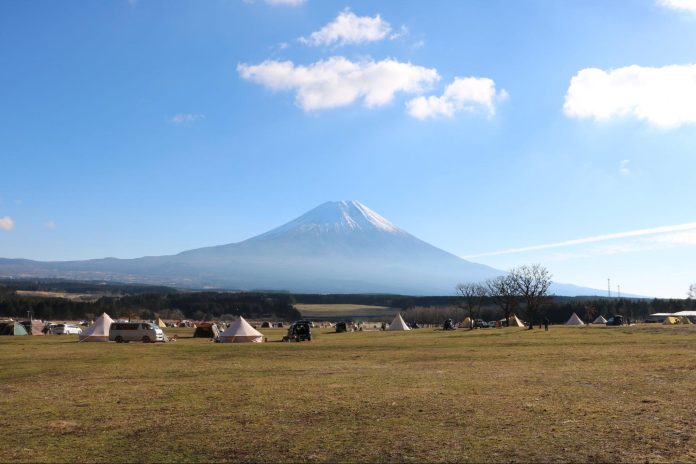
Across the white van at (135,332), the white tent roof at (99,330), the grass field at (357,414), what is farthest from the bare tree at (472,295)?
the grass field at (357,414)

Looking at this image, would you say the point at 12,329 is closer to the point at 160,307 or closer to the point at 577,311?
the point at 160,307

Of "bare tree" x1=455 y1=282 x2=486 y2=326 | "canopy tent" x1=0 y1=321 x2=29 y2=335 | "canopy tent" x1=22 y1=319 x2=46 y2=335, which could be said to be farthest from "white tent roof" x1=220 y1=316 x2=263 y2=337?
"bare tree" x1=455 y1=282 x2=486 y2=326

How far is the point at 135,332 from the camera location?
154 feet

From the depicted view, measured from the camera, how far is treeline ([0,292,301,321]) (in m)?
131

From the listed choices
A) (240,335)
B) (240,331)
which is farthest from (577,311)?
(240,335)

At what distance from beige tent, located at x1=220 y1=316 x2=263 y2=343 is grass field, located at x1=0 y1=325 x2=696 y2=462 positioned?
2630 centimetres

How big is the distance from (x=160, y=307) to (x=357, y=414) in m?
162

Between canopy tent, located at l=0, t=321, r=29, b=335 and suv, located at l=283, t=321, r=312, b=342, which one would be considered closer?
suv, located at l=283, t=321, r=312, b=342

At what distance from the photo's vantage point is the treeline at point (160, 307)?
13138 cm

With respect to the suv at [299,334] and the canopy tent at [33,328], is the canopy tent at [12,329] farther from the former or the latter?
the suv at [299,334]

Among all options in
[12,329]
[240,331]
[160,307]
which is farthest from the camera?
[160,307]

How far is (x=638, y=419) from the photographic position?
11.3 metres

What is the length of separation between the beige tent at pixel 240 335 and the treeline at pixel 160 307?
91.2m

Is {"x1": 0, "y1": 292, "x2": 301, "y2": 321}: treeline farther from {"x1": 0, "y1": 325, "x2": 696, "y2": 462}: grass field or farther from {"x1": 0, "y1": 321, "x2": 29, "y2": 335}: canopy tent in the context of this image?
{"x1": 0, "y1": 325, "x2": 696, "y2": 462}: grass field
